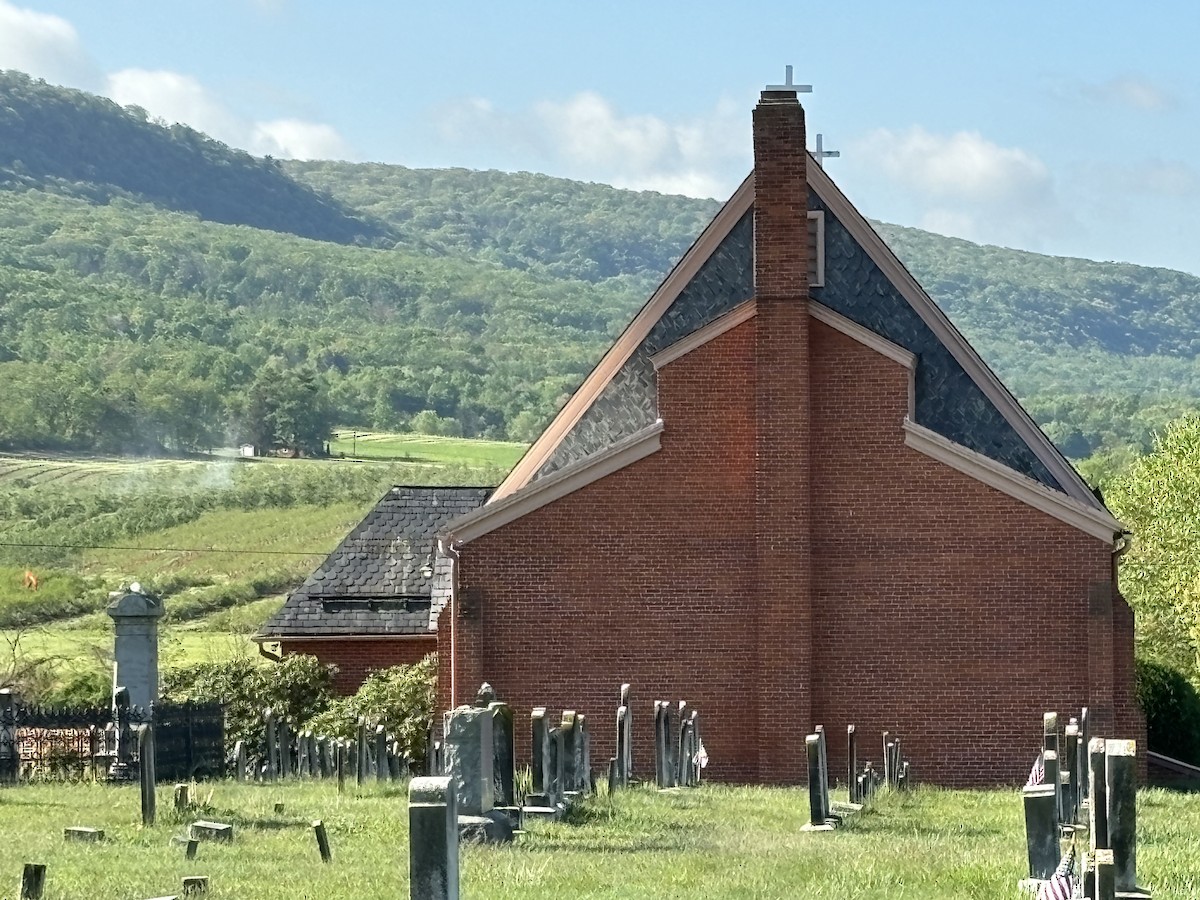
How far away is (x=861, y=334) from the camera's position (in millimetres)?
26406

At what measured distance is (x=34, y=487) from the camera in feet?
404

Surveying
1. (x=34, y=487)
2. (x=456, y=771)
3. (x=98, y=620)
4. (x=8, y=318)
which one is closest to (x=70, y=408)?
(x=34, y=487)

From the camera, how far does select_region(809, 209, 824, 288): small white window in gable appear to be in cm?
2830

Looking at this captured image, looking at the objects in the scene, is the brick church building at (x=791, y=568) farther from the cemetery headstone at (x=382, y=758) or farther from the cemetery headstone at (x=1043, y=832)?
the cemetery headstone at (x=1043, y=832)

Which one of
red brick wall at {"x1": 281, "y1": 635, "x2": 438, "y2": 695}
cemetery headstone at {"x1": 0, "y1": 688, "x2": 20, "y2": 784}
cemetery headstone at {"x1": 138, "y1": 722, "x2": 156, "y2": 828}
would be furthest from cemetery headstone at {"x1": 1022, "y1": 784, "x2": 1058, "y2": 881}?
red brick wall at {"x1": 281, "y1": 635, "x2": 438, "y2": 695}

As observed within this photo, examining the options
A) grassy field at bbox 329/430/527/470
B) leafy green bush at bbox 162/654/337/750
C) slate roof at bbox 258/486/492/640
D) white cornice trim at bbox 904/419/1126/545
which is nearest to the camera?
white cornice trim at bbox 904/419/1126/545

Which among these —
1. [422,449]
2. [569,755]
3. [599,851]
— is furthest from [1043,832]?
[422,449]

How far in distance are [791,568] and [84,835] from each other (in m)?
12.8

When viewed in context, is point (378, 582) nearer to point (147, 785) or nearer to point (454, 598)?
point (454, 598)

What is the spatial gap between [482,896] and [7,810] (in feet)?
28.0

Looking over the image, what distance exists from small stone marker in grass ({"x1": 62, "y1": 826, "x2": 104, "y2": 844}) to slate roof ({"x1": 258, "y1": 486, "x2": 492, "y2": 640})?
1717cm

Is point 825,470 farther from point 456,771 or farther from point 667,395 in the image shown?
point 456,771

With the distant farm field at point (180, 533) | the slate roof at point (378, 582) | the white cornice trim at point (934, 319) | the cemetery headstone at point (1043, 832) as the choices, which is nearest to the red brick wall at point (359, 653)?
the slate roof at point (378, 582)

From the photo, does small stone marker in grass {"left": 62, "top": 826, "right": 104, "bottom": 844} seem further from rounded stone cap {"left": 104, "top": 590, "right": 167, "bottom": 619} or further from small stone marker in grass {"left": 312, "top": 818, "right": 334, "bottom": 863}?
rounded stone cap {"left": 104, "top": 590, "right": 167, "bottom": 619}
